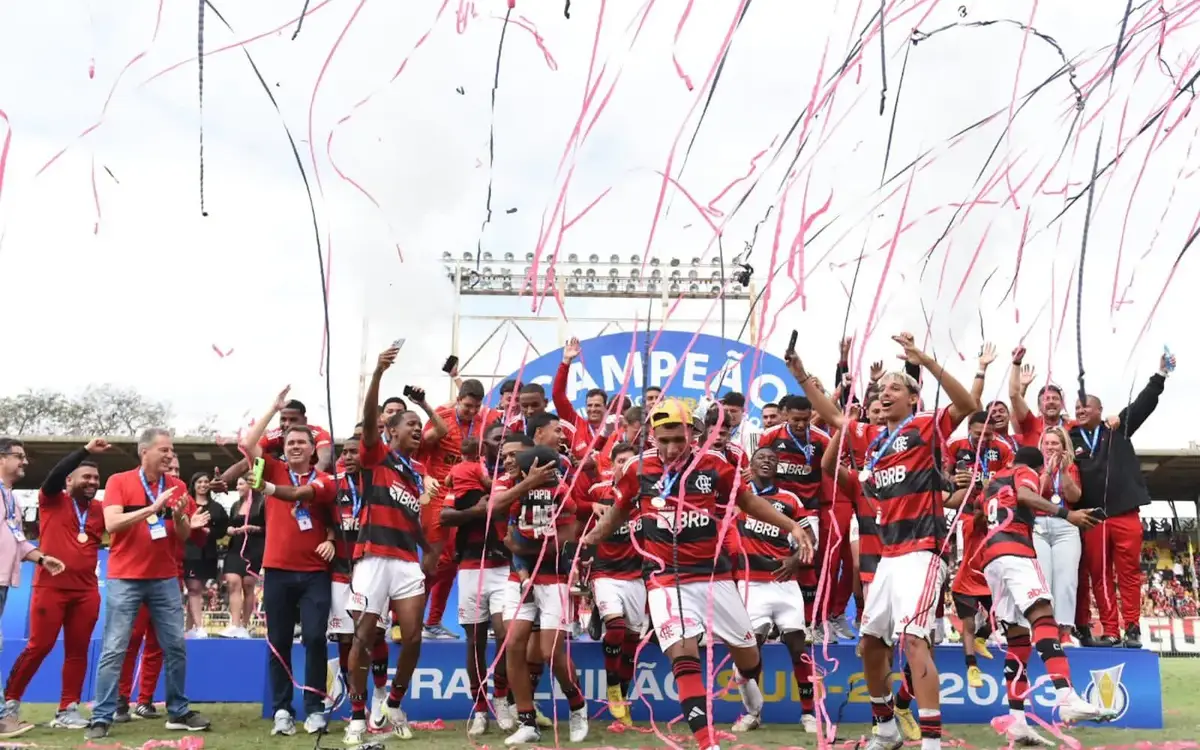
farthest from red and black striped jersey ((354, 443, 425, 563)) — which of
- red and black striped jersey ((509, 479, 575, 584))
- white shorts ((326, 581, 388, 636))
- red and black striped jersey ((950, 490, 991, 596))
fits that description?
red and black striped jersey ((950, 490, 991, 596))

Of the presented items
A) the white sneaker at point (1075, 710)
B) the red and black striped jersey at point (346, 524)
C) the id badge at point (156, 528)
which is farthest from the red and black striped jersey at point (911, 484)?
the id badge at point (156, 528)

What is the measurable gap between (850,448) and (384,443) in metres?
3.30

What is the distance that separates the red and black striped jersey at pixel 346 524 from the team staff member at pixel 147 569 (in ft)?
3.67

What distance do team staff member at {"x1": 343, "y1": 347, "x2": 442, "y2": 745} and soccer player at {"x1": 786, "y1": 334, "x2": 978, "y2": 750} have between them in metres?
2.78

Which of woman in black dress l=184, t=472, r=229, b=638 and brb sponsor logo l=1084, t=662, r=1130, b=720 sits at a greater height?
woman in black dress l=184, t=472, r=229, b=638

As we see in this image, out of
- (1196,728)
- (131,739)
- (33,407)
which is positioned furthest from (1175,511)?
(33,407)

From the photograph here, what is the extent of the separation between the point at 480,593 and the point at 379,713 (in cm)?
106

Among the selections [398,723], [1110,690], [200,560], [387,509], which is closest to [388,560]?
[387,509]

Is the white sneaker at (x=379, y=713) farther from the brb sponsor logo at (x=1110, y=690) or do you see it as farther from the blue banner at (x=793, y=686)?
the brb sponsor logo at (x=1110, y=690)

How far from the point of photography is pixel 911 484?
5.86m

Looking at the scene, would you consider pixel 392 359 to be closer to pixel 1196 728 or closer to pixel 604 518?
pixel 604 518

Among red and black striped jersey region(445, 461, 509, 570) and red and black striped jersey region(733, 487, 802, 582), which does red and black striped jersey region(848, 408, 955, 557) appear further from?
red and black striped jersey region(445, 461, 509, 570)

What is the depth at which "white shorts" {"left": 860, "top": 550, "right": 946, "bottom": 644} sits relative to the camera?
558cm

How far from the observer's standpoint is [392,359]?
253 inches
